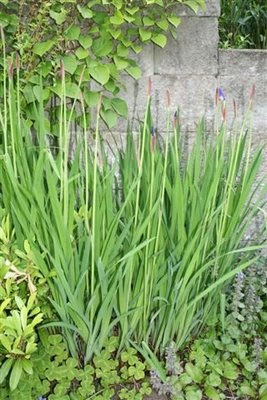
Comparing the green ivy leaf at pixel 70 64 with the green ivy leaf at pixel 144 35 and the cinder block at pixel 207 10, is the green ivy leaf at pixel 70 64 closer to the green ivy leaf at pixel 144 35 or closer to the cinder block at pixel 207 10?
the green ivy leaf at pixel 144 35

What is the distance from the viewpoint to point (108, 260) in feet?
6.07

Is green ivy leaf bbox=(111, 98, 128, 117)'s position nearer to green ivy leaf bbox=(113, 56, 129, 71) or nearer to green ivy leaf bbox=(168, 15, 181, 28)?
green ivy leaf bbox=(113, 56, 129, 71)

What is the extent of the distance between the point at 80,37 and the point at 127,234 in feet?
2.85

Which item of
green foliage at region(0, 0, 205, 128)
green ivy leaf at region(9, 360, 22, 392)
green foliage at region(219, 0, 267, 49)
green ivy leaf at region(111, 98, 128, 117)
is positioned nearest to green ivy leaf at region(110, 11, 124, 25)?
green foliage at region(0, 0, 205, 128)

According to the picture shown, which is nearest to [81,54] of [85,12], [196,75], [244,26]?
[85,12]

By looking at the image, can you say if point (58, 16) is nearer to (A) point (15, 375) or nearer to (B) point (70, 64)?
(B) point (70, 64)

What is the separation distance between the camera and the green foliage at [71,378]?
184 cm

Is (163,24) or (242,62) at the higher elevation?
(163,24)

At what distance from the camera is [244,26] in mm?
2916

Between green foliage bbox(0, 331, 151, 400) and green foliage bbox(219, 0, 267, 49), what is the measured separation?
165 cm

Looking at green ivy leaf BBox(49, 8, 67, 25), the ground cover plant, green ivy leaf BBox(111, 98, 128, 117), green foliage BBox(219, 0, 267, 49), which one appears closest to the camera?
the ground cover plant

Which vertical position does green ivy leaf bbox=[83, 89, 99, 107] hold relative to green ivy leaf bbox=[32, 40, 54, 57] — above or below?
below

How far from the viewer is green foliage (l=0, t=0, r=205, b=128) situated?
7.39 ft

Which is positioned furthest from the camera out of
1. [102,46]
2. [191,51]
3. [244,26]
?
[244,26]
